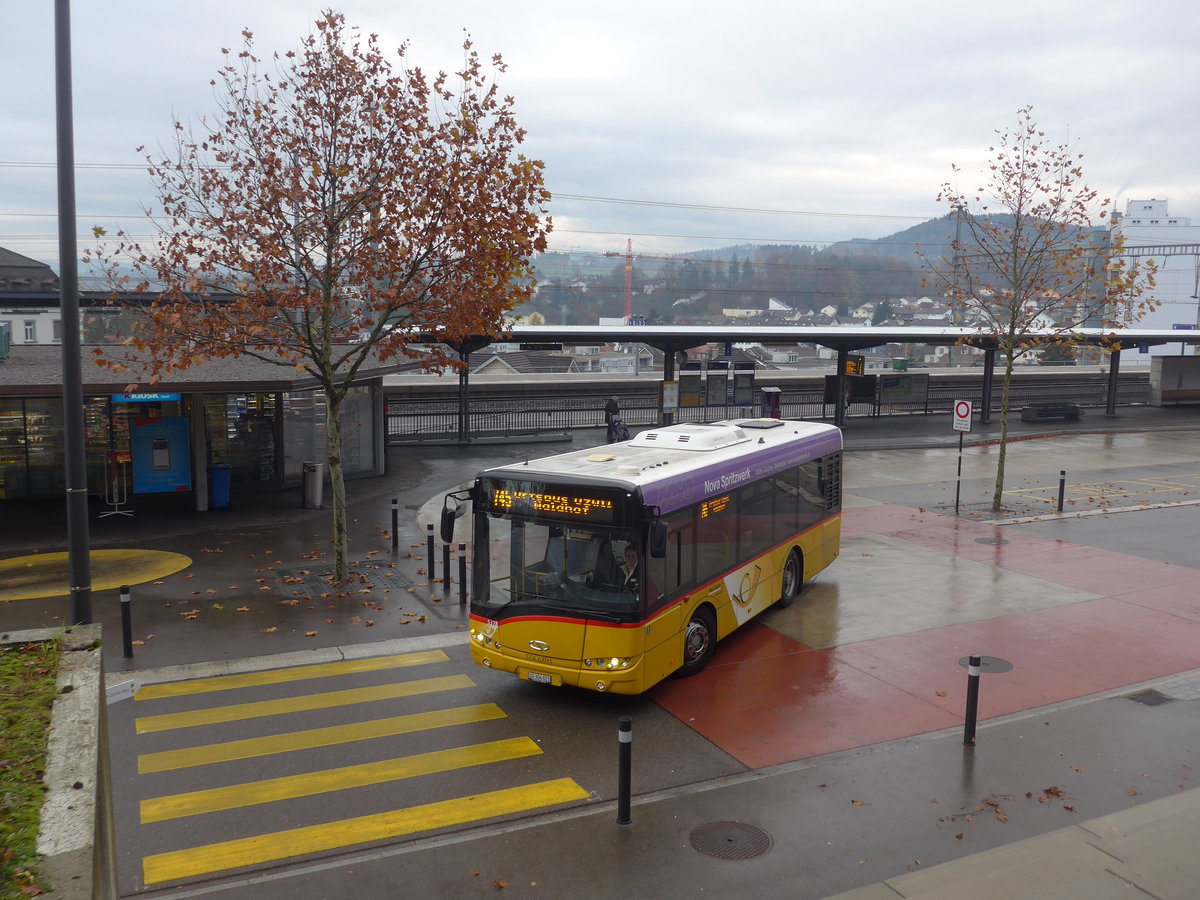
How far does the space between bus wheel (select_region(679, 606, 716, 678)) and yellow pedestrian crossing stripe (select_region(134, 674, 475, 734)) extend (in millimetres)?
2546

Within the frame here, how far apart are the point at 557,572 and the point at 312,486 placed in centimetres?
1261

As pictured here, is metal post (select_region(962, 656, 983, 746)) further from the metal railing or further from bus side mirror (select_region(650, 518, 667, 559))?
the metal railing

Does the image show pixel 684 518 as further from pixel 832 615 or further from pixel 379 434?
pixel 379 434

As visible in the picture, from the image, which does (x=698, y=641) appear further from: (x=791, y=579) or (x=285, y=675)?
(x=285, y=675)

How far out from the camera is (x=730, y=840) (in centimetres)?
746

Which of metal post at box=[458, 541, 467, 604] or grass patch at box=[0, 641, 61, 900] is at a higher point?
grass patch at box=[0, 641, 61, 900]

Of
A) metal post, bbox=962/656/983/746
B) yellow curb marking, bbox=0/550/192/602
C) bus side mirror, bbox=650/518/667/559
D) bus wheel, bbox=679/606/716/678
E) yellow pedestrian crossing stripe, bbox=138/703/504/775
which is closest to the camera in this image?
yellow pedestrian crossing stripe, bbox=138/703/504/775

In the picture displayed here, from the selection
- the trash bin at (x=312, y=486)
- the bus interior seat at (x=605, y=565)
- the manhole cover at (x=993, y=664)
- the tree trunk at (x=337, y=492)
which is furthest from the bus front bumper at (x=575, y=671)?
the trash bin at (x=312, y=486)

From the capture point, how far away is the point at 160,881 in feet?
22.4

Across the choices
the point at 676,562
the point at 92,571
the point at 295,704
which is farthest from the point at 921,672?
the point at 92,571

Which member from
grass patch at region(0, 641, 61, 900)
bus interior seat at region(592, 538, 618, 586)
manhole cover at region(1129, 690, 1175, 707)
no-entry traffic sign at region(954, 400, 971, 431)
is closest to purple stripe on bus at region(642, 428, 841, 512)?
bus interior seat at region(592, 538, 618, 586)

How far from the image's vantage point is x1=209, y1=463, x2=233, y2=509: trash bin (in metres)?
20.7

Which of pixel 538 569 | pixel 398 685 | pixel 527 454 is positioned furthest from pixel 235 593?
pixel 527 454

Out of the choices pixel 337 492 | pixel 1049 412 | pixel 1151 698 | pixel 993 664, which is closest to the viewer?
pixel 1151 698
